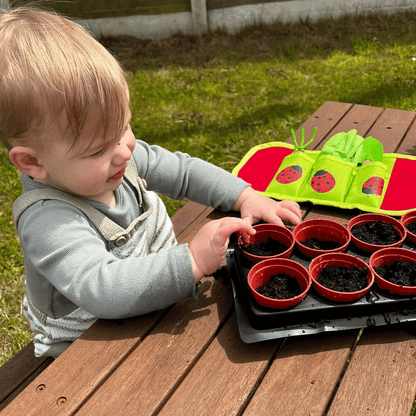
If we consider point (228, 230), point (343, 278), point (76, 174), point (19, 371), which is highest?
point (76, 174)

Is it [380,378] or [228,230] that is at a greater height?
[228,230]

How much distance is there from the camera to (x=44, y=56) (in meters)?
1.01

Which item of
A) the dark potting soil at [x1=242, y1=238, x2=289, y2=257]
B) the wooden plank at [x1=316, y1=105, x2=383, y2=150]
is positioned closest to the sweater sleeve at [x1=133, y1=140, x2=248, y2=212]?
the dark potting soil at [x1=242, y1=238, x2=289, y2=257]

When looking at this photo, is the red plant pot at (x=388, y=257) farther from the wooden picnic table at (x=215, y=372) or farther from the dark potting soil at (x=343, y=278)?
the wooden picnic table at (x=215, y=372)

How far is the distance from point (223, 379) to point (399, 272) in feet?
1.59

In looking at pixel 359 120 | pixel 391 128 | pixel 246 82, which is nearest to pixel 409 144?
pixel 391 128

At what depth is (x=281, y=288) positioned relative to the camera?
1091 millimetres

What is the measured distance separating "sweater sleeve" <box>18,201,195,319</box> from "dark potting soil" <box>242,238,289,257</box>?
0.60 feet

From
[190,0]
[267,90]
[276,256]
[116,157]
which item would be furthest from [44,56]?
[190,0]

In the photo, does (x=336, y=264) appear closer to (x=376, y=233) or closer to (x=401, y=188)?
(x=376, y=233)

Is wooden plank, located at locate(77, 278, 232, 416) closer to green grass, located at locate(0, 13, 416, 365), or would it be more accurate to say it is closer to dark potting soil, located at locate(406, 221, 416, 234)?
dark potting soil, located at locate(406, 221, 416, 234)

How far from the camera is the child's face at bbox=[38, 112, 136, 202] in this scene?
1.08 meters

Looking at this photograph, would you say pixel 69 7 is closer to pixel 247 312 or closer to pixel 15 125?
pixel 15 125

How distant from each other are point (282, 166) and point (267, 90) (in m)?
2.58
